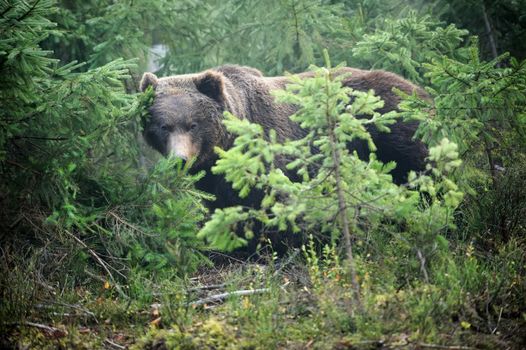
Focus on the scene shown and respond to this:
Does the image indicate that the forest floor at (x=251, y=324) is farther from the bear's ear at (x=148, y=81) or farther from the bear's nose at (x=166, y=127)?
the bear's ear at (x=148, y=81)

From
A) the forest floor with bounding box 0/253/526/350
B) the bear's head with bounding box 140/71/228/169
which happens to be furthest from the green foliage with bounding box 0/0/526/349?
the bear's head with bounding box 140/71/228/169

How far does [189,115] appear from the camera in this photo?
25.1 ft

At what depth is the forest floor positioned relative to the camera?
4.72m

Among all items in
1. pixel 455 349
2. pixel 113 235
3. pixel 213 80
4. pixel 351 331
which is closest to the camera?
pixel 455 349

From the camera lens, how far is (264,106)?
27.5ft

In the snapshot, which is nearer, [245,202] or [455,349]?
[455,349]

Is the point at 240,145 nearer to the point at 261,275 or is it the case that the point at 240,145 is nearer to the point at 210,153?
the point at 261,275

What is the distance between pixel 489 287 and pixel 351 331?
1.28 metres

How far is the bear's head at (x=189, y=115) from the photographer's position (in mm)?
7551

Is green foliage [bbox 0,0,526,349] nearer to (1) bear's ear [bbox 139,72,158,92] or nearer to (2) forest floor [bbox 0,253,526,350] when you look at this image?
(2) forest floor [bbox 0,253,526,350]

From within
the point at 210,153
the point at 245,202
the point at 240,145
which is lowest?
the point at 245,202

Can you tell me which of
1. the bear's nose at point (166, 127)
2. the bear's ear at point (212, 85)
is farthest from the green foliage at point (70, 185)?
the bear's ear at point (212, 85)

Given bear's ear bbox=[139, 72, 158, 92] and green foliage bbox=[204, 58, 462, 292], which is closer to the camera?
green foliage bbox=[204, 58, 462, 292]

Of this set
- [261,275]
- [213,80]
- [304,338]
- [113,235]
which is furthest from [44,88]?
[304,338]
